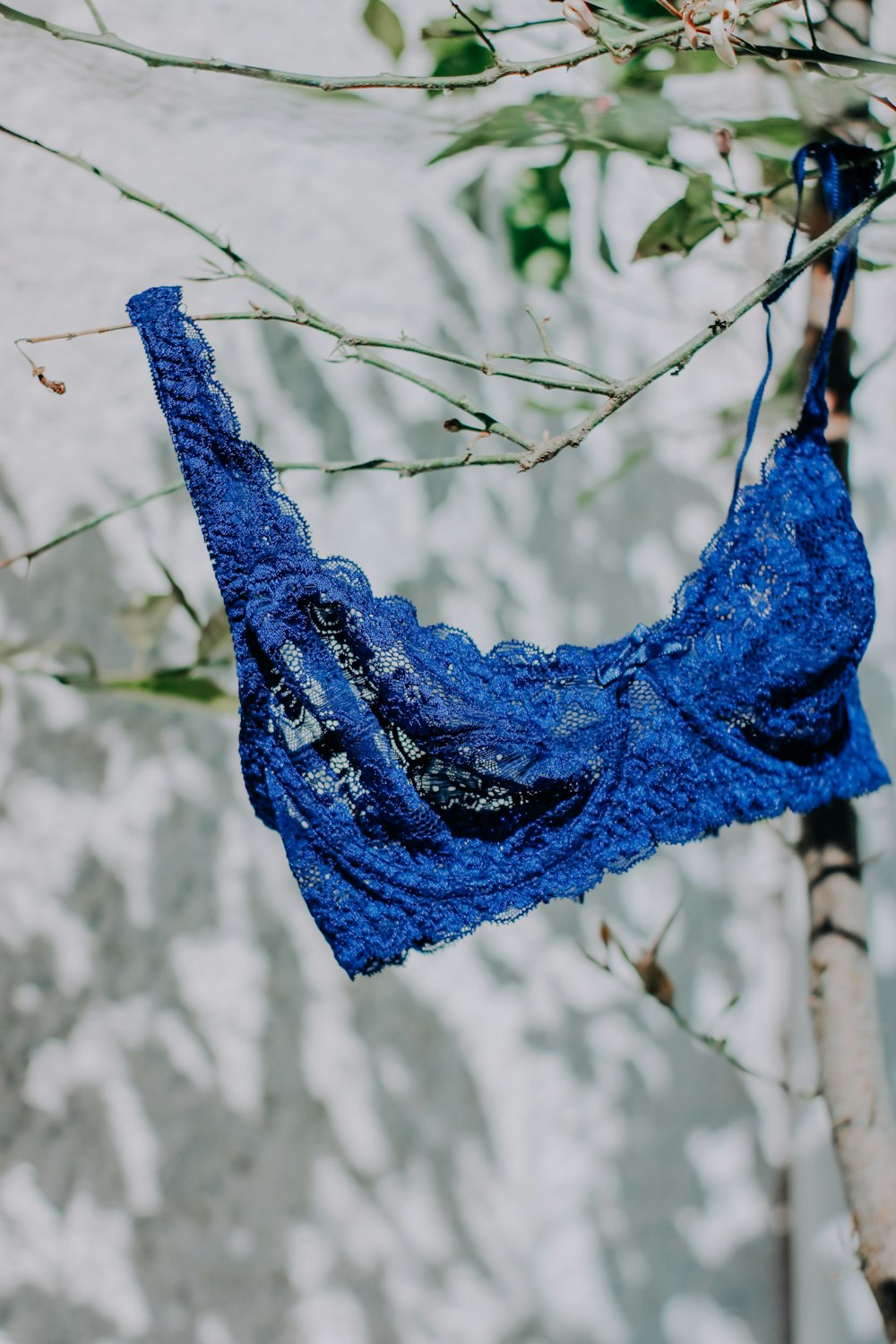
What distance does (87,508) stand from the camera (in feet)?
4.62

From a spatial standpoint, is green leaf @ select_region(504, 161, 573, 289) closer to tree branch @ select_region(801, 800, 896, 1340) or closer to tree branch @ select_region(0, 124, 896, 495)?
tree branch @ select_region(0, 124, 896, 495)

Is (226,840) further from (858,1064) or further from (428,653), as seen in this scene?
(858,1064)

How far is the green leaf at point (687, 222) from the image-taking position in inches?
41.7

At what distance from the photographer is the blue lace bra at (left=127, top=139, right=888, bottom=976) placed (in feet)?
2.86

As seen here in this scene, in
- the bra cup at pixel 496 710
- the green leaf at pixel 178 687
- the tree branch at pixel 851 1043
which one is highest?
the green leaf at pixel 178 687

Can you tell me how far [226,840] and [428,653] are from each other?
0.68m

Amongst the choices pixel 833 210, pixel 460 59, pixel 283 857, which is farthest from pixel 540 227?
pixel 283 857

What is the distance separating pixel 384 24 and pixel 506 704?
0.69m

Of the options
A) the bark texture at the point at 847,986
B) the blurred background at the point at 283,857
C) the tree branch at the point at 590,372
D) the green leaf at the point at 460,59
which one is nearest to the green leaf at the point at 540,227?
the blurred background at the point at 283,857

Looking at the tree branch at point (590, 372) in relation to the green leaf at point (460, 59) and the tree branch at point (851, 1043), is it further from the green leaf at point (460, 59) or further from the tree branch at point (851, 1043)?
the tree branch at point (851, 1043)

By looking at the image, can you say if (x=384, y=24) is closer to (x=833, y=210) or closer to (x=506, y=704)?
(x=833, y=210)

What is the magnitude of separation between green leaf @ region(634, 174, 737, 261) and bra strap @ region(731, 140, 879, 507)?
0.09 meters

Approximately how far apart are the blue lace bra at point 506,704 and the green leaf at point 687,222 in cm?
10

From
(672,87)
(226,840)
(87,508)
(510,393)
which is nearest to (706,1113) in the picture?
(226,840)
